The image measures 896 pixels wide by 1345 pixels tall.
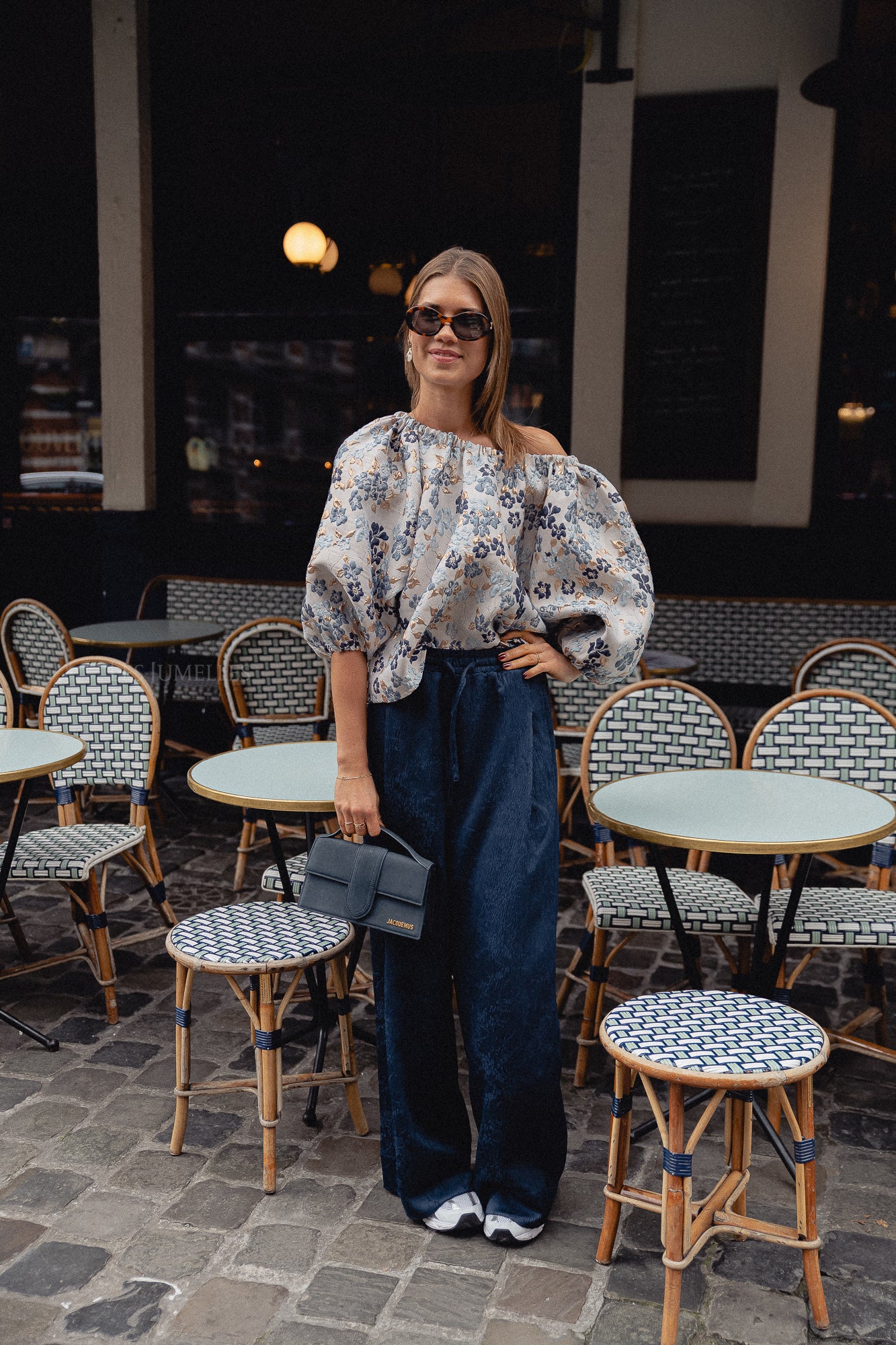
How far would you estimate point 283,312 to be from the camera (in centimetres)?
768

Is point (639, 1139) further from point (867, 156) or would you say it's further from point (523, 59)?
point (523, 59)

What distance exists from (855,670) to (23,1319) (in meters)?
3.77

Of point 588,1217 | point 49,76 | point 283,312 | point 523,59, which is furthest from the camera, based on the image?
point 49,76

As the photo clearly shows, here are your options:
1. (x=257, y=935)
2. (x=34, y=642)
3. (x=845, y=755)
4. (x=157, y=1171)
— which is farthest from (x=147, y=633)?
(x=845, y=755)

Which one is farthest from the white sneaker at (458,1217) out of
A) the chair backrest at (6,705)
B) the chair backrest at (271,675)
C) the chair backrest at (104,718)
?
the chair backrest at (271,675)

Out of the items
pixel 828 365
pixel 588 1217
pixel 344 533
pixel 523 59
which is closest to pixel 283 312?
pixel 523 59

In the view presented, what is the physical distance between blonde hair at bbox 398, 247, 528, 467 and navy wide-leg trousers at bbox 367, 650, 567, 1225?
0.47 m

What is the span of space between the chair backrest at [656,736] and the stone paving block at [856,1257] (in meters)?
1.43

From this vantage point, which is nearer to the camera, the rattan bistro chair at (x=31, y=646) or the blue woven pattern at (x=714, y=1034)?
the blue woven pattern at (x=714, y=1034)

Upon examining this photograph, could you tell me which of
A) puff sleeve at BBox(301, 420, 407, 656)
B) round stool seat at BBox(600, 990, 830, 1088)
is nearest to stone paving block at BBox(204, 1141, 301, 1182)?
round stool seat at BBox(600, 990, 830, 1088)

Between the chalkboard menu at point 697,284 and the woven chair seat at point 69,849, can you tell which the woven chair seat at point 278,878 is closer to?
the woven chair seat at point 69,849

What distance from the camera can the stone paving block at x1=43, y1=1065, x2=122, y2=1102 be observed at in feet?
10.3

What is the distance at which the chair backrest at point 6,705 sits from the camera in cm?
419

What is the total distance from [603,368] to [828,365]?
4.09 ft
